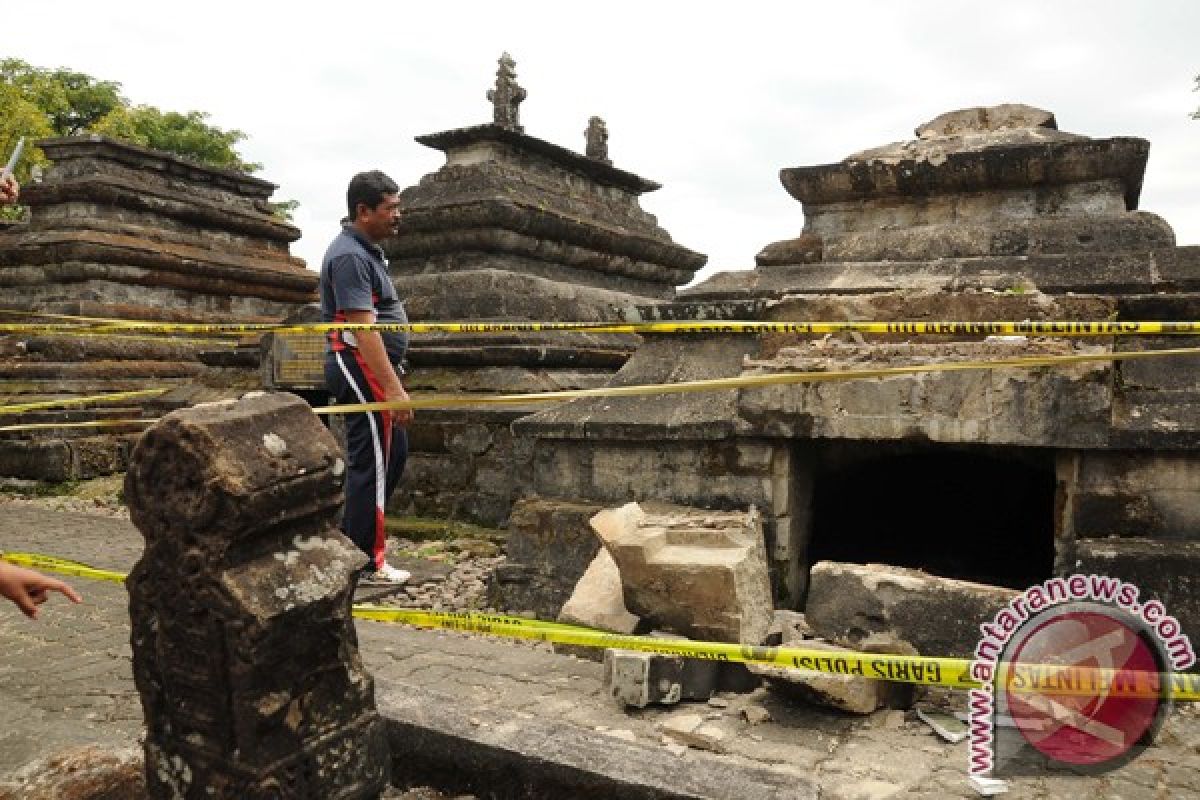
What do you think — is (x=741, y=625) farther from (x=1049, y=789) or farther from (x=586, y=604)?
(x=1049, y=789)

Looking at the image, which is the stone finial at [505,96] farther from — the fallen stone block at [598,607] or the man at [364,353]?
the fallen stone block at [598,607]

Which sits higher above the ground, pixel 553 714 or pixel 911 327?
pixel 911 327

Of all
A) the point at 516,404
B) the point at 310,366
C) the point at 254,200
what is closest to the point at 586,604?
the point at 516,404

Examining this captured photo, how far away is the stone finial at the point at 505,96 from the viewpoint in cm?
835

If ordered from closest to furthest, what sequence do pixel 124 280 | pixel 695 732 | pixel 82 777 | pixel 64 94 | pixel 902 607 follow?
pixel 82 777 → pixel 695 732 → pixel 902 607 → pixel 124 280 → pixel 64 94

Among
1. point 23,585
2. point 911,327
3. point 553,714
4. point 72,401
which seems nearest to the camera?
point 23,585

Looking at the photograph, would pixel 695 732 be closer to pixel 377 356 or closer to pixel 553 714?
pixel 553 714

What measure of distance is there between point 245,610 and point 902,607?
237 centimetres

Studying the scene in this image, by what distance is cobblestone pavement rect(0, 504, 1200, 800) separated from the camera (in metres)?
2.55

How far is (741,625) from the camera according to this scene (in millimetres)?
3291

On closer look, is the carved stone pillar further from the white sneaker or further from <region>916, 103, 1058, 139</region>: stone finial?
<region>916, 103, 1058, 139</region>: stone finial

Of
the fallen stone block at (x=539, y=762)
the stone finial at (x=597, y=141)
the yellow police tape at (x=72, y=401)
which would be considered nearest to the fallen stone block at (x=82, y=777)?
the fallen stone block at (x=539, y=762)

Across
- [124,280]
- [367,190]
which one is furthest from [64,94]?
[367,190]

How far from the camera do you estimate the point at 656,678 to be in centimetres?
310
